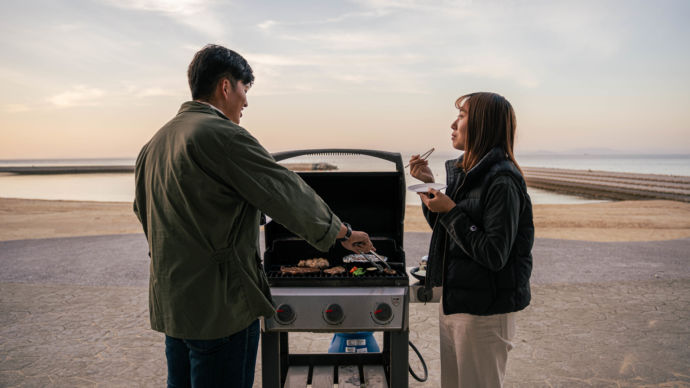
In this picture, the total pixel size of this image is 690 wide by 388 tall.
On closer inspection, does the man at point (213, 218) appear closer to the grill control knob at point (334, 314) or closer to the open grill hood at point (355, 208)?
the grill control knob at point (334, 314)

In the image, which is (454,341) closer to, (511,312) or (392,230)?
(511,312)

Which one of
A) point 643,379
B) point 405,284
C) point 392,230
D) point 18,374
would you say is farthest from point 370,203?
point 18,374

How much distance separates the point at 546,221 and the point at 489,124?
10.2 meters

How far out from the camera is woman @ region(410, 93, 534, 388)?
1624 millimetres

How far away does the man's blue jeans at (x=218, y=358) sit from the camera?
1.47 meters

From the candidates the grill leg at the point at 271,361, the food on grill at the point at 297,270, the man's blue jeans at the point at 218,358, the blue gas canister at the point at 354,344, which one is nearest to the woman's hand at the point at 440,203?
the food on grill at the point at 297,270

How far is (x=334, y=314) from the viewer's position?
1.87 m

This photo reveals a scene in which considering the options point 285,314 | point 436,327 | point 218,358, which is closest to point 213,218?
point 218,358

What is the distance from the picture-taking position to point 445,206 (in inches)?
67.4

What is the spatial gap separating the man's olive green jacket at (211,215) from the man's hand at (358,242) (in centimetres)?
22

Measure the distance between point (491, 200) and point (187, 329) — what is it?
117cm

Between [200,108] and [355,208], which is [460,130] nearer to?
→ [355,208]

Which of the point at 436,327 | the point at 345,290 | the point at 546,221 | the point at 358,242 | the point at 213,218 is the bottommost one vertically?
the point at 436,327

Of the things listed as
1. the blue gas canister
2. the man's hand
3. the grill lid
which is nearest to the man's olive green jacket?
the man's hand
